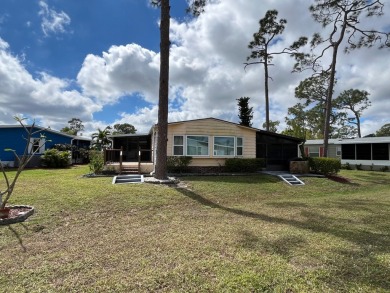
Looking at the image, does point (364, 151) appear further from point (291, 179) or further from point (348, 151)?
point (291, 179)

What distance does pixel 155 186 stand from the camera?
10.4 meters

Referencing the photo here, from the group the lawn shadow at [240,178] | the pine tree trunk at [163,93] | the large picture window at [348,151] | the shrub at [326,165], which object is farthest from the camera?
the large picture window at [348,151]

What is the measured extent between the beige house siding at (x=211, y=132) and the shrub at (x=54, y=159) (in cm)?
965

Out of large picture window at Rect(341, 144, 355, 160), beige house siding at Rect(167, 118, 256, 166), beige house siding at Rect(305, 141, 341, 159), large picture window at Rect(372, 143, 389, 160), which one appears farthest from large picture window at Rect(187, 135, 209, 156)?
beige house siding at Rect(305, 141, 341, 159)

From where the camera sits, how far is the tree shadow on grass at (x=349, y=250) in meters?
3.24

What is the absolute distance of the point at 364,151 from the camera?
75.3 feet

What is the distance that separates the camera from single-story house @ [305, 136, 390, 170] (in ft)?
70.2

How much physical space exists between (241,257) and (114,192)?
6.10 metres

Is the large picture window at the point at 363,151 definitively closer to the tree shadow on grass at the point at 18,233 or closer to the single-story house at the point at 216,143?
the single-story house at the point at 216,143

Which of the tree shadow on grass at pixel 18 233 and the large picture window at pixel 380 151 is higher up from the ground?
the large picture window at pixel 380 151

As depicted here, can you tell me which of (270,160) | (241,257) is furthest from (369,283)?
(270,160)

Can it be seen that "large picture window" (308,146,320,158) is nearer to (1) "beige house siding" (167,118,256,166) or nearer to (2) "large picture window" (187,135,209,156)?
(1) "beige house siding" (167,118,256,166)

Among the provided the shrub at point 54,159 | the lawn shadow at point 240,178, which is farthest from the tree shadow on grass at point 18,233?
the shrub at point 54,159

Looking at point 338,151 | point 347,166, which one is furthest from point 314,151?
point 347,166
